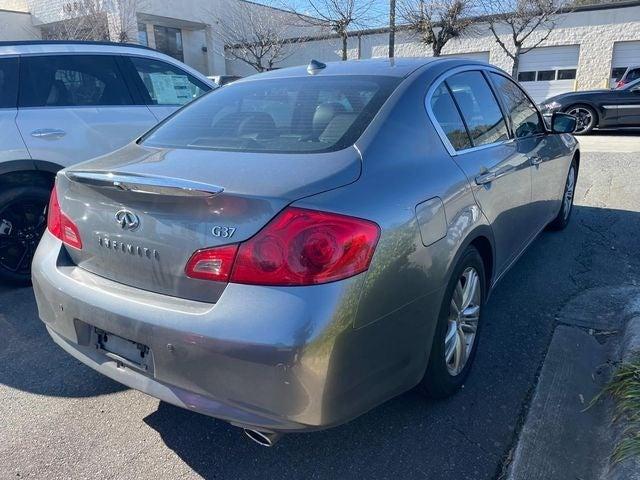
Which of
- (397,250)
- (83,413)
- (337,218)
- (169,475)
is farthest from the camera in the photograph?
(83,413)

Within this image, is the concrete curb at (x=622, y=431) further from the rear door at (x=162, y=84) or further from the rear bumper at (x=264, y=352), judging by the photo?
the rear door at (x=162, y=84)

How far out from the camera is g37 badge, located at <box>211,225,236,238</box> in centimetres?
182

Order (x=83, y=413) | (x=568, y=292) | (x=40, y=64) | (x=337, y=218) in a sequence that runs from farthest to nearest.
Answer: (x=40, y=64), (x=568, y=292), (x=83, y=413), (x=337, y=218)

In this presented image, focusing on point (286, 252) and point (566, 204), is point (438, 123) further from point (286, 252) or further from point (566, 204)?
point (566, 204)

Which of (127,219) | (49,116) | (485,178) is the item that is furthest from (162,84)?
(485,178)

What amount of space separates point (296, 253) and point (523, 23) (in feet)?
75.4

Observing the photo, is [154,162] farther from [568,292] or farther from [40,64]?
[568,292]

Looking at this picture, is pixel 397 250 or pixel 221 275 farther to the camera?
pixel 397 250

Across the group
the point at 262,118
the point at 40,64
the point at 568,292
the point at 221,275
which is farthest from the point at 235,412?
the point at 40,64

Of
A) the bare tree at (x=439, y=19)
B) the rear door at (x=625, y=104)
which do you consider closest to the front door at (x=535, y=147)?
the rear door at (x=625, y=104)

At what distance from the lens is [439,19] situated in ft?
70.3

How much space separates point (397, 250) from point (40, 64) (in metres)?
3.84

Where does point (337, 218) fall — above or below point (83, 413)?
above

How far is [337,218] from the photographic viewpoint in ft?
6.02
